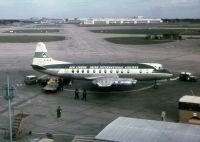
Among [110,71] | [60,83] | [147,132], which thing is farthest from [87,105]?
[147,132]

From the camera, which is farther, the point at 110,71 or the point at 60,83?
the point at 60,83

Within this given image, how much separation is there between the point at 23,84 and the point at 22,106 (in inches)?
564

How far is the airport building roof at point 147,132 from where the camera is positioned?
2408 cm

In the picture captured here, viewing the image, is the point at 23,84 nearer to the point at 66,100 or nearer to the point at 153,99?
the point at 66,100

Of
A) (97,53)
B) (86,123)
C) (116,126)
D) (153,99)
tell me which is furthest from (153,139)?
(97,53)

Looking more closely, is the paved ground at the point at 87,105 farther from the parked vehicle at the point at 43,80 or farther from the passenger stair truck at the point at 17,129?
the parked vehicle at the point at 43,80

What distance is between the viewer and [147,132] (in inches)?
995

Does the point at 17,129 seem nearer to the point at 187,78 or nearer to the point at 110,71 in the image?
the point at 110,71

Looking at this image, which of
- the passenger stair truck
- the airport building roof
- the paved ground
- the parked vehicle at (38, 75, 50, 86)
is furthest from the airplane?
the airport building roof

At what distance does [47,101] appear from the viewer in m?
47.6

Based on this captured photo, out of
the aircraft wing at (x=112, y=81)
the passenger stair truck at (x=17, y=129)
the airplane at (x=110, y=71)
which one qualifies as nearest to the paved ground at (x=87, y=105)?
the passenger stair truck at (x=17, y=129)

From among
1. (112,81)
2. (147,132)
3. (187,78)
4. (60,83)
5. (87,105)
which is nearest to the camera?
(147,132)

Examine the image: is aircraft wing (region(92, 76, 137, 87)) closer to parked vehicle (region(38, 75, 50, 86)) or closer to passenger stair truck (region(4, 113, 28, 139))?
parked vehicle (region(38, 75, 50, 86))

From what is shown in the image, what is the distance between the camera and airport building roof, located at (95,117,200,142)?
24078 mm
